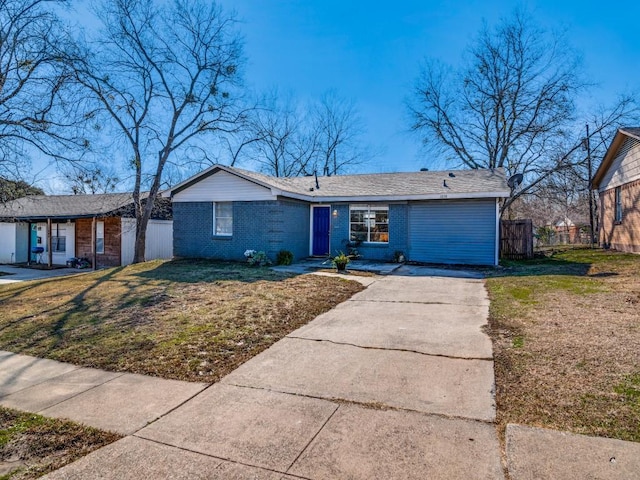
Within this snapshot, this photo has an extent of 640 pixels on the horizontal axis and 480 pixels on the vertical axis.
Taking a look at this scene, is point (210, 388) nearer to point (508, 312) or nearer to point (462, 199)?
point (508, 312)

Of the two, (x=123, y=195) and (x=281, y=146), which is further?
(x=281, y=146)

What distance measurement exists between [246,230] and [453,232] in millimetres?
7645

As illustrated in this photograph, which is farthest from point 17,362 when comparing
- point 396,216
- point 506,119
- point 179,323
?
point 506,119

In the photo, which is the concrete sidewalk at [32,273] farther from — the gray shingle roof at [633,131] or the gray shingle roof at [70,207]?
the gray shingle roof at [633,131]

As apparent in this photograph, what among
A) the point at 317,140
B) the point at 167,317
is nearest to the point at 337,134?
the point at 317,140

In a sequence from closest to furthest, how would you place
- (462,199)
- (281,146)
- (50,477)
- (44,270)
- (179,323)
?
1. (50,477)
2. (179,323)
3. (462,199)
4. (44,270)
5. (281,146)

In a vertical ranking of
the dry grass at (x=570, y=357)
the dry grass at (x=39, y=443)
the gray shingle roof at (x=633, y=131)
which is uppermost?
the gray shingle roof at (x=633, y=131)

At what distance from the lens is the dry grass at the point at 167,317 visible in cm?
468

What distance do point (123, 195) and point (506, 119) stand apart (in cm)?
2347

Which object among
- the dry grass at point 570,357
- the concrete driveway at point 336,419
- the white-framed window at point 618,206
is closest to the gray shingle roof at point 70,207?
the concrete driveway at point 336,419

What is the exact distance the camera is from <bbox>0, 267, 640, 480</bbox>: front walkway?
243 centimetres

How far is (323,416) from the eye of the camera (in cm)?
311

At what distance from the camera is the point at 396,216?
14547mm

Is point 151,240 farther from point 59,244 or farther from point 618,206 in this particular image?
point 618,206
